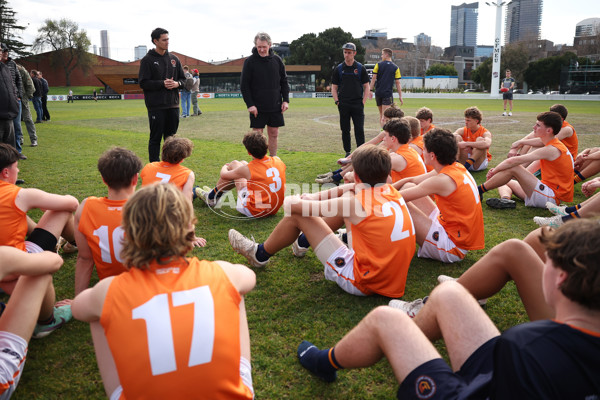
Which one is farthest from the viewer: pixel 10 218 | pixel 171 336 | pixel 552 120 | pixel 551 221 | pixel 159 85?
pixel 159 85

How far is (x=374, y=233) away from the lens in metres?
3.25

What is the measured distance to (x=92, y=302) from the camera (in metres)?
1.89

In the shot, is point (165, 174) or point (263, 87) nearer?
point (165, 174)

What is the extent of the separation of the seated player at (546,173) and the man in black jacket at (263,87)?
179 inches

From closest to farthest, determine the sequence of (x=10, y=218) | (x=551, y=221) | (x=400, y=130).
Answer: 1. (x=10, y=218)
2. (x=551, y=221)
3. (x=400, y=130)

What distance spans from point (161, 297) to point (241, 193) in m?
4.07

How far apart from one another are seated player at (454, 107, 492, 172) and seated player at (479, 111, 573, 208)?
1932 mm

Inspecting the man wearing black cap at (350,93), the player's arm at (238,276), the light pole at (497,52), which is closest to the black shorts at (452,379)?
the player's arm at (238,276)

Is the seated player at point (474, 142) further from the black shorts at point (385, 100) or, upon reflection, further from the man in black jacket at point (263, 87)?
the black shorts at point (385, 100)

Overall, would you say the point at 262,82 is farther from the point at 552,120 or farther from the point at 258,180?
the point at 552,120

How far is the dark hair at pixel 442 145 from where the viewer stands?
13.5 feet

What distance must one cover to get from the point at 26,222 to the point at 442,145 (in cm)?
387

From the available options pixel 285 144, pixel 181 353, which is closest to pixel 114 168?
pixel 181 353

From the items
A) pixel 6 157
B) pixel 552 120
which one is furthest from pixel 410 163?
pixel 6 157
